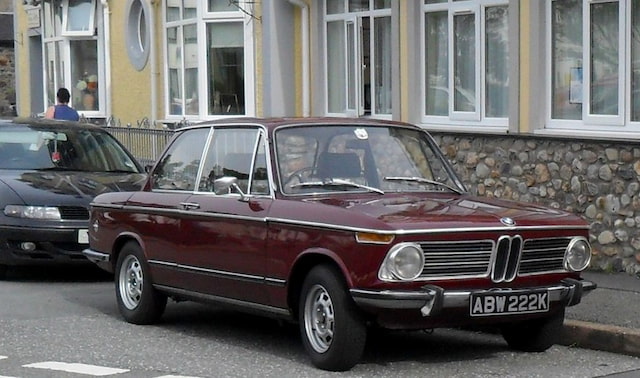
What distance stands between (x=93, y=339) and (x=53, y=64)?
17.0 meters

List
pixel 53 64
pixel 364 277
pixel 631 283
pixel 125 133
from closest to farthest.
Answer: pixel 364 277, pixel 631 283, pixel 125 133, pixel 53 64

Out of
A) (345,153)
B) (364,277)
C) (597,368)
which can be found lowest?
(597,368)

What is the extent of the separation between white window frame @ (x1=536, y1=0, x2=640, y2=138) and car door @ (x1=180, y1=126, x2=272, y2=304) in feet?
14.9

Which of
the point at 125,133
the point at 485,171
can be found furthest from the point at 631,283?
the point at 125,133

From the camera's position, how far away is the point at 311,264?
841 cm

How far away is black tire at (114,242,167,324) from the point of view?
33.3ft

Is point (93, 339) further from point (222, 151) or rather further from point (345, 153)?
point (345, 153)

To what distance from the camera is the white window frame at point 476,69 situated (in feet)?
47.1

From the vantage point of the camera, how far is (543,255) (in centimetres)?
838

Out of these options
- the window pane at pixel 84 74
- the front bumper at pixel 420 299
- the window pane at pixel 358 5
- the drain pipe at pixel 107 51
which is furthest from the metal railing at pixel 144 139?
the front bumper at pixel 420 299

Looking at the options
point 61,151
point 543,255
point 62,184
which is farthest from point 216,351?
point 61,151

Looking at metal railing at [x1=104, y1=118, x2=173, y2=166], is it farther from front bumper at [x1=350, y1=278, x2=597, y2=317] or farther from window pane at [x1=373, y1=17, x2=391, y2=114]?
front bumper at [x1=350, y1=278, x2=597, y2=317]

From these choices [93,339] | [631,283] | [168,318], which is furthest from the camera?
[631,283]

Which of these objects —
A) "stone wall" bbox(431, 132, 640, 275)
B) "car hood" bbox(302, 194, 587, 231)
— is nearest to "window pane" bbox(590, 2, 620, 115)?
"stone wall" bbox(431, 132, 640, 275)
